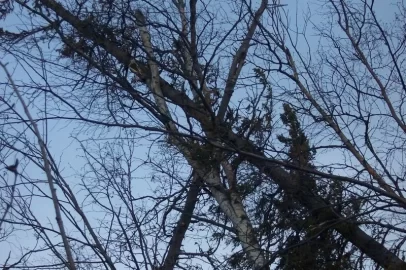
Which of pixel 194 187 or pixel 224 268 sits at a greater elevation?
pixel 194 187

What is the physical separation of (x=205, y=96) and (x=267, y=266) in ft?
8.41

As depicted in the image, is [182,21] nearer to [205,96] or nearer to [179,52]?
[179,52]

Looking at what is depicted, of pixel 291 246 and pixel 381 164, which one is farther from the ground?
pixel 381 164

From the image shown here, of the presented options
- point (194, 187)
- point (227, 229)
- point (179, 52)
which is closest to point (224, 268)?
point (227, 229)

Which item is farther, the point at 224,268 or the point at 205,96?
the point at 205,96

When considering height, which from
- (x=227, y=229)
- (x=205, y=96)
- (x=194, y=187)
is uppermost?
(x=205, y=96)

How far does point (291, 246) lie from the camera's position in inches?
336

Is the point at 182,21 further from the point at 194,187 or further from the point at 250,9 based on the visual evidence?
the point at 194,187

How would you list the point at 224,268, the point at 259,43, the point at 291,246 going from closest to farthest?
1. the point at 291,246
2. the point at 224,268
3. the point at 259,43

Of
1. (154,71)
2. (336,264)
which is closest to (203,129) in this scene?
(154,71)

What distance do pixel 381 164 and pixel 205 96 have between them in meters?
2.53

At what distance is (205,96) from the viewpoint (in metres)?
9.83

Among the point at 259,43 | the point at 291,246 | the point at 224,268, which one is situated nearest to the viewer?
the point at 291,246

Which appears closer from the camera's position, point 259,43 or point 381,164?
point 381,164
